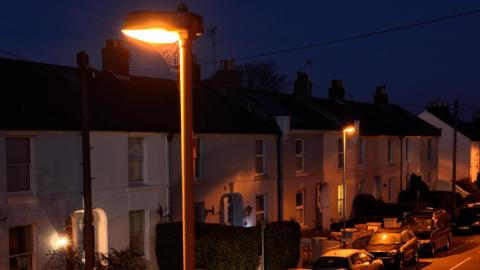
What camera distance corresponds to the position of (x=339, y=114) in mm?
38875

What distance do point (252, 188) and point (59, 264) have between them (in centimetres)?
1142

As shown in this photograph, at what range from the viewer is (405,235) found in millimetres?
24391

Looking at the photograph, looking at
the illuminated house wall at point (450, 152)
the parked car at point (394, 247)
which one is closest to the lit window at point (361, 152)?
the parked car at point (394, 247)

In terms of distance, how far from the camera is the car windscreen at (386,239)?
23734 millimetres

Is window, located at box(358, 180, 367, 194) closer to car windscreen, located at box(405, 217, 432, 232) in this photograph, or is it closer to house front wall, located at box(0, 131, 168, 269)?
car windscreen, located at box(405, 217, 432, 232)

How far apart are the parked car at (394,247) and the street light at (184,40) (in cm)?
1788

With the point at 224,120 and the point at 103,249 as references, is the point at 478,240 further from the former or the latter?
the point at 103,249

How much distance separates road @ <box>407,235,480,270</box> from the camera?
24191mm

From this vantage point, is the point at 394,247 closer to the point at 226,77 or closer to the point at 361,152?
the point at 226,77

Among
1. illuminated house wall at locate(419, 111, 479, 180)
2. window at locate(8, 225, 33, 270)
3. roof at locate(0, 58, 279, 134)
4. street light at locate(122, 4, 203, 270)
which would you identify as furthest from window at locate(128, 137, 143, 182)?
illuminated house wall at locate(419, 111, 479, 180)

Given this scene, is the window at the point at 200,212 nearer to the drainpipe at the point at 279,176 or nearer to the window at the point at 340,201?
the drainpipe at the point at 279,176

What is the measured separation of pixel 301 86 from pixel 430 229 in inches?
567

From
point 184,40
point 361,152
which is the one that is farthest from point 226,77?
point 184,40

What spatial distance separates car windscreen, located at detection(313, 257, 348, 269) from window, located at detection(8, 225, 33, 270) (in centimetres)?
875
